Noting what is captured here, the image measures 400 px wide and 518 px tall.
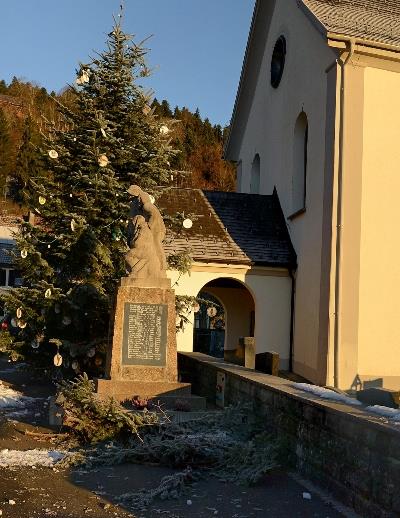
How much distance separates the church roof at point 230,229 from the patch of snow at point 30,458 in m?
8.14

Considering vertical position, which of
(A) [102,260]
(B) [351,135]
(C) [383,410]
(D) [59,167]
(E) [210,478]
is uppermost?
(B) [351,135]

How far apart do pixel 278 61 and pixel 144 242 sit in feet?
36.0

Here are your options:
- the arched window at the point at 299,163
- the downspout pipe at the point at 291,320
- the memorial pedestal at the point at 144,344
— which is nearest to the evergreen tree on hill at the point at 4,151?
the arched window at the point at 299,163

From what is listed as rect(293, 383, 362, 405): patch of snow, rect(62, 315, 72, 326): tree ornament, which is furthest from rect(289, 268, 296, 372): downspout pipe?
rect(293, 383, 362, 405): patch of snow

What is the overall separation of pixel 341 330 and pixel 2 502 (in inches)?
373

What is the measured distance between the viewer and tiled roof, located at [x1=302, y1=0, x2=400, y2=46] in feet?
46.7

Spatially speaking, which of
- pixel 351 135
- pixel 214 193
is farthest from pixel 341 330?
pixel 214 193

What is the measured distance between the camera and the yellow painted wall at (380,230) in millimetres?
13711

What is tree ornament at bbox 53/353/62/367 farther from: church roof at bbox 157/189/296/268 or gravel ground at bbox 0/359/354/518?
gravel ground at bbox 0/359/354/518

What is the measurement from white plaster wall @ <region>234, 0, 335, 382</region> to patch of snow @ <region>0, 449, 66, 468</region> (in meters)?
8.10

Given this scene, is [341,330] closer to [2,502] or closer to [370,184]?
[370,184]

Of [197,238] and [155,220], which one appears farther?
[197,238]

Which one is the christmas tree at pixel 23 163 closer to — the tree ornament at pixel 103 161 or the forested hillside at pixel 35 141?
the forested hillside at pixel 35 141

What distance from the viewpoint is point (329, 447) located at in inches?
227
